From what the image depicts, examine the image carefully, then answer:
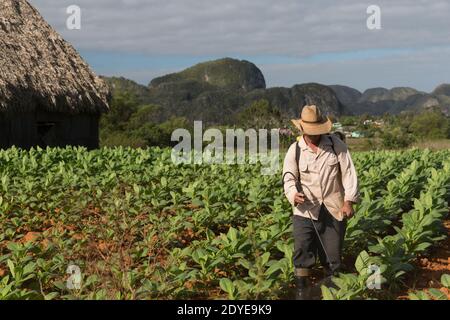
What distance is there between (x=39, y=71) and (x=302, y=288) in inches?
473

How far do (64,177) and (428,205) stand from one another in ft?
15.1

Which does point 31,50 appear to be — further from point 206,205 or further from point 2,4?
→ point 206,205

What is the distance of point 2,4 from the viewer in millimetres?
16125

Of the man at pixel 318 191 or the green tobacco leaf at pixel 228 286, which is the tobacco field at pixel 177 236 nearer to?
the green tobacco leaf at pixel 228 286

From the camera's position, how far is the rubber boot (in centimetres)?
425

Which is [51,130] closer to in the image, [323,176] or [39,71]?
[39,71]

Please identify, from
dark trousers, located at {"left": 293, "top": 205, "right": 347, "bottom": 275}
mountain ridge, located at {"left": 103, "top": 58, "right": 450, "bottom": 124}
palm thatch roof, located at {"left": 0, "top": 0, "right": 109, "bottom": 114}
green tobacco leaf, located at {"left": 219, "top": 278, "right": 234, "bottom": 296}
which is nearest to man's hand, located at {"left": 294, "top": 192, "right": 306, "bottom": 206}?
dark trousers, located at {"left": 293, "top": 205, "right": 347, "bottom": 275}

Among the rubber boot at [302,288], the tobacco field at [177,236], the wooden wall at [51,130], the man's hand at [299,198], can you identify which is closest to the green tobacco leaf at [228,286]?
the tobacco field at [177,236]

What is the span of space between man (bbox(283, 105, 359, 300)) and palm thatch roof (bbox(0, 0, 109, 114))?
392 inches

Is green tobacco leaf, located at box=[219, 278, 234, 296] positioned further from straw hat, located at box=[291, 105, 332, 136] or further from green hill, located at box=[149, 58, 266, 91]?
green hill, located at box=[149, 58, 266, 91]

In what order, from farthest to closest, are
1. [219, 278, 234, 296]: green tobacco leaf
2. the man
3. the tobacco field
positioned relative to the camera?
the man, the tobacco field, [219, 278, 234, 296]: green tobacco leaf

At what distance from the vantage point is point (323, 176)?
14.4 feet

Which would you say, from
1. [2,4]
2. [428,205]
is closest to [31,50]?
[2,4]
